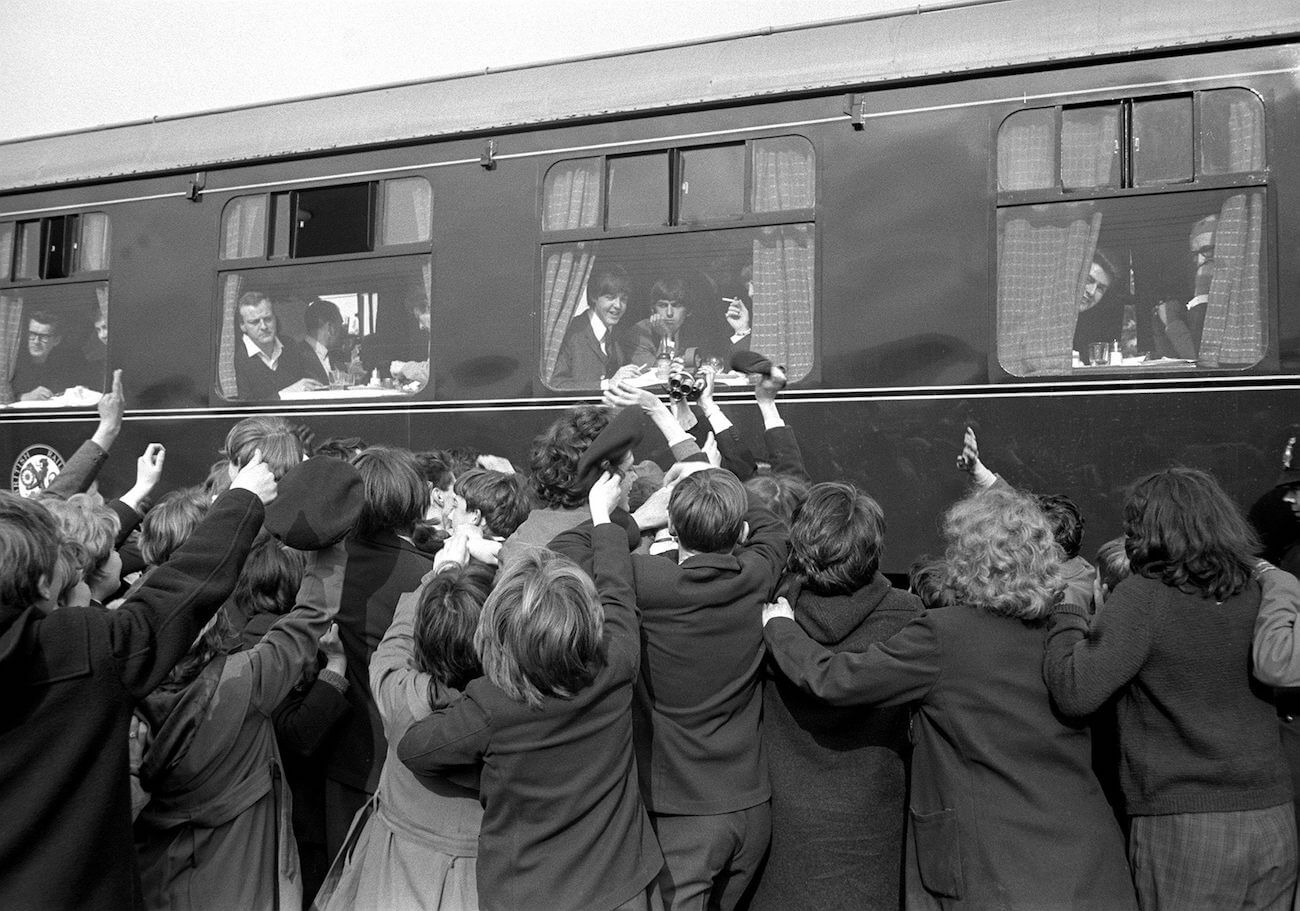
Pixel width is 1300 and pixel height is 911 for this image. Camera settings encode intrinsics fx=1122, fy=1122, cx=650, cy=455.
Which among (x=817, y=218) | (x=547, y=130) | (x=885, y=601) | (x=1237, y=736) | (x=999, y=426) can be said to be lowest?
(x=1237, y=736)

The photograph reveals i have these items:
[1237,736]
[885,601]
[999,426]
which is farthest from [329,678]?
[999,426]

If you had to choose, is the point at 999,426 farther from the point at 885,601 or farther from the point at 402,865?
the point at 402,865

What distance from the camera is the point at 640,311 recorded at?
17.7 feet

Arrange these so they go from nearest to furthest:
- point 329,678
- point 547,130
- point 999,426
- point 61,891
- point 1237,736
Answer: point 61,891
point 1237,736
point 329,678
point 999,426
point 547,130

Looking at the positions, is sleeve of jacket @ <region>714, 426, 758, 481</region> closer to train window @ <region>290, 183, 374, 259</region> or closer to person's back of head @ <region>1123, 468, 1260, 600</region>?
person's back of head @ <region>1123, 468, 1260, 600</region>

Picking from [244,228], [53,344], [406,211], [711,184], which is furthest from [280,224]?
[711,184]

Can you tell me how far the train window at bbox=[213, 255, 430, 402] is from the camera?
5.89 metres

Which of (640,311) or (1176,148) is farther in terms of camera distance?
(640,311)

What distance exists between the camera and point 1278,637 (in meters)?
2.80

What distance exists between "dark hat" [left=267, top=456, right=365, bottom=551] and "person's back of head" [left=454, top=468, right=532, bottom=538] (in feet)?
1.61

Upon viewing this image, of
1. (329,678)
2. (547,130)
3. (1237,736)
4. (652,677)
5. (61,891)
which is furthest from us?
(547,130)

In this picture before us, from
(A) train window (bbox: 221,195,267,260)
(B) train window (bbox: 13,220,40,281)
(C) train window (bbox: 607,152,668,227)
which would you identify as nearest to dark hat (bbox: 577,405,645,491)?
(C) train window (bbox: 607,152,668,227)

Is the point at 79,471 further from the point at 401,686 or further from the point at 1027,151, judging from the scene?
the point at 1027,151

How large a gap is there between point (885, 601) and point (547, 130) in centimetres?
342
